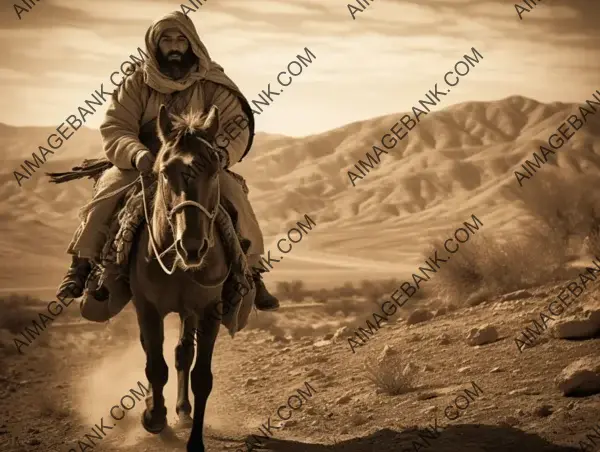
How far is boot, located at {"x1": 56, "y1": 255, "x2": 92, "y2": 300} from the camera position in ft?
29.9

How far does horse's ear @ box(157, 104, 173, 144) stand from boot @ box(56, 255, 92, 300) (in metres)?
2.69

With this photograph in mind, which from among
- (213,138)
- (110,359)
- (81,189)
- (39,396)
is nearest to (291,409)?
(39,396)

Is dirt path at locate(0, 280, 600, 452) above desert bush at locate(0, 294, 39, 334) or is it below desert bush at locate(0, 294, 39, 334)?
above

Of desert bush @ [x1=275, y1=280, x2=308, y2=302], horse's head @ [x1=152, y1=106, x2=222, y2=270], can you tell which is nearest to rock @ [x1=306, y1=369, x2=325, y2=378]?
horse's head @ [x1=152, y1=106, x2=222, y2=270]

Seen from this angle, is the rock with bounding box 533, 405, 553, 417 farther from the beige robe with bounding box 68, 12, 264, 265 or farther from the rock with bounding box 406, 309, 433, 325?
the rock with bounding box 406, 309, 433, 325

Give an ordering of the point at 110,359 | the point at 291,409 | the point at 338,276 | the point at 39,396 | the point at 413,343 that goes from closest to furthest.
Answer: the point at 291,409
the point at 39,396
the point at 413,343
the point at 110,359
the point at 338,276

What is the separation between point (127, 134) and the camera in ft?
27.6

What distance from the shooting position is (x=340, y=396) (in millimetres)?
10641

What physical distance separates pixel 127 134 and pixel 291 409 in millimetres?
4026

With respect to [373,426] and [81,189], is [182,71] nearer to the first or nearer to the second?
[373,426]

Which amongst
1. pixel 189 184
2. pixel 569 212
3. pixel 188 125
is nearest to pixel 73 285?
pixel 188 125

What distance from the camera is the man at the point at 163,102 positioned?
8.57 meters

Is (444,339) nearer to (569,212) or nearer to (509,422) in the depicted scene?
(509,422)

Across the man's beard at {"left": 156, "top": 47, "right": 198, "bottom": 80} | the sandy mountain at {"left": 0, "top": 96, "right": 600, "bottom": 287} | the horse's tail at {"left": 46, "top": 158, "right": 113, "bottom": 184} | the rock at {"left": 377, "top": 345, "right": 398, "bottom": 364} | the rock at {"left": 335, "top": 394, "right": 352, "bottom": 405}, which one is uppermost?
the man's beard at {"left": 156, "top": 47, "right": 198, "bottom": 80}
